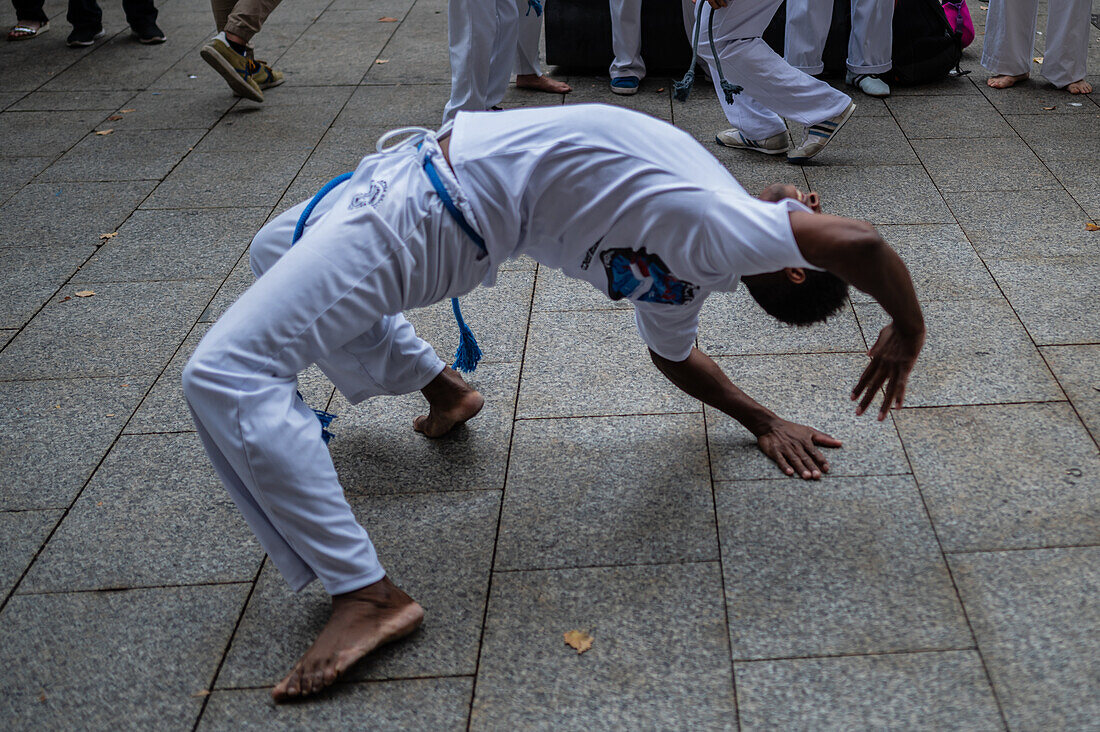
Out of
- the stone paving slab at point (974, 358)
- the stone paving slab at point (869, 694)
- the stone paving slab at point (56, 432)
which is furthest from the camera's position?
the stone paving slab at point (974, 358)

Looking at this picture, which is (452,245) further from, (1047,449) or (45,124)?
(45,124)

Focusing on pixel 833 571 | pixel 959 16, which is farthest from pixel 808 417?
pixel 959 16

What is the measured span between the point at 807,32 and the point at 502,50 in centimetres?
188

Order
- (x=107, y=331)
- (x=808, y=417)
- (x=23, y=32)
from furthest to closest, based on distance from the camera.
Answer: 1. (x=23, y=32)
2. (x=107, y=331)
3. (x=808, y=417)

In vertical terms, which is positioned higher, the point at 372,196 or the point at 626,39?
the point at 372,196

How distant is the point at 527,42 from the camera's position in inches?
255

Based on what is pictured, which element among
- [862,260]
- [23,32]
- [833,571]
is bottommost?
[23,32]

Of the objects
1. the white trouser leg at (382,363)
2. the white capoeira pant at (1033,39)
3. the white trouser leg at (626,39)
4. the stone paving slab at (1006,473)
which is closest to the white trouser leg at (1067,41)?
the white capoeira pant at (1033,39)

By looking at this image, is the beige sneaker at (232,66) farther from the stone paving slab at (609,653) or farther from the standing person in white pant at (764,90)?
the stone paving slab at (609,653)

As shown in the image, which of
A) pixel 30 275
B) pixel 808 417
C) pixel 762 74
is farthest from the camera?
pixel 762 74

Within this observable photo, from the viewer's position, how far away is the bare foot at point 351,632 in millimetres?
2361

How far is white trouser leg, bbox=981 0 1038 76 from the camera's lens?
20.1 ft

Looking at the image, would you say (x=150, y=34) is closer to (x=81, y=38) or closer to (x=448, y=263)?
(x=81, y=38)

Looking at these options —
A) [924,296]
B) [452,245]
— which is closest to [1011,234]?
[924,296]
